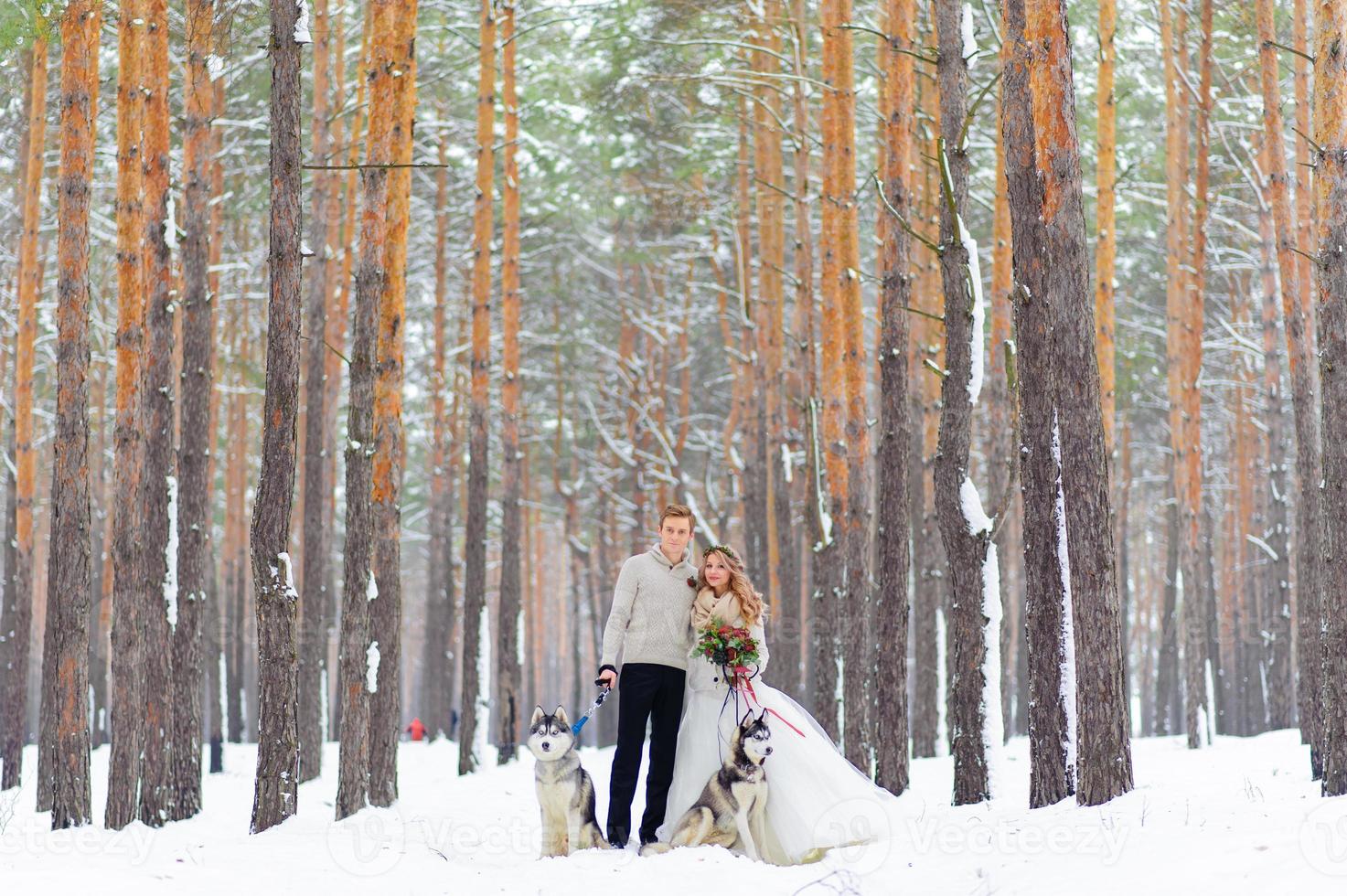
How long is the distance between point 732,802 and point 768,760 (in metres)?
0.38

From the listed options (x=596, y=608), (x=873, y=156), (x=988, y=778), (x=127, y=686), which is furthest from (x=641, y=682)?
(x=596, y=608)

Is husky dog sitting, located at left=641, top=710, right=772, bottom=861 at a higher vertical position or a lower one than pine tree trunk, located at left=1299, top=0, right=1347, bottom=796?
lower

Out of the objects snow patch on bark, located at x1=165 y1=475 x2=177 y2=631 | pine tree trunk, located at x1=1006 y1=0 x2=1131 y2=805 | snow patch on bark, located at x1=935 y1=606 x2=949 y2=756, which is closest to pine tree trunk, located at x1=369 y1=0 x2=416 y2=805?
snow patch on bark, located at x1=165 y1=475 x2=177 y2=631

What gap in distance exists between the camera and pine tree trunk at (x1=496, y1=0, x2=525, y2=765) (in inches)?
647

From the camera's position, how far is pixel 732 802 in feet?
20.8

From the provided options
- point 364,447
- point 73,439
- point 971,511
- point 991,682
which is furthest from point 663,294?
point 991,682

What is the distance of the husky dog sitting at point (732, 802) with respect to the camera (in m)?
6.30

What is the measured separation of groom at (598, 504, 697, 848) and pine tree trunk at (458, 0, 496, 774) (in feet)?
29.2

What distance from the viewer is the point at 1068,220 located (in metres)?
6.85

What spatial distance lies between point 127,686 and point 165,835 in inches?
53.2

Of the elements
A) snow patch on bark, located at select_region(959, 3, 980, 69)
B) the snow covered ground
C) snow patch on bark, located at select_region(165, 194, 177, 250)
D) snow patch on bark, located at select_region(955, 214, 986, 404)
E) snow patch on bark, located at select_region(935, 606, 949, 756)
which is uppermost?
snow patch on bark, located at select_region(959, 3, 980, 69)

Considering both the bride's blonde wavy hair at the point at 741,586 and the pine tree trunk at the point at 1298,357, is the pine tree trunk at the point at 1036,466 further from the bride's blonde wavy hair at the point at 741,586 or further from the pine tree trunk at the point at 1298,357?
the pine tree trunk at the point at 1298,357

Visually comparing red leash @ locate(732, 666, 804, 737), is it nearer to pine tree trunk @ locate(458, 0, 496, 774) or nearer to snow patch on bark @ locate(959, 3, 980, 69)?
snow patch on bark @ locate(959, 3, 980, 69)

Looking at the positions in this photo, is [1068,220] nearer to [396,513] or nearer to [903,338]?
[903,338]
